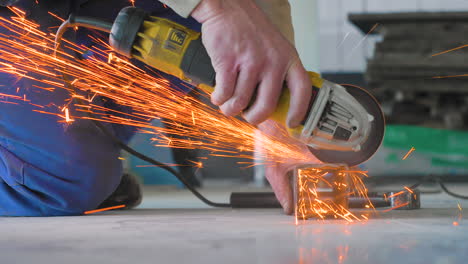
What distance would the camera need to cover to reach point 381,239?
0.95 m

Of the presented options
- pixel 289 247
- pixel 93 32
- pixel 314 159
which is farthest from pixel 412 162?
pixel 289 247

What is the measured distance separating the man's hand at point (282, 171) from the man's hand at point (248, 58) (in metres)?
0.40

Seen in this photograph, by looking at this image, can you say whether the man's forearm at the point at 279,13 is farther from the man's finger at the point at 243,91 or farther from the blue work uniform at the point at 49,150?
the man's finger at the point at 243,91

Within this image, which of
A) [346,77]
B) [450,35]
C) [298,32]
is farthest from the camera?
[346,77]

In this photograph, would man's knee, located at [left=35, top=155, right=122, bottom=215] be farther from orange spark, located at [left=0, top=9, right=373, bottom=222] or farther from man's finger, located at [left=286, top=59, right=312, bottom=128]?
man's finger, located at [left=286, top=59, right=312, bottom=128]

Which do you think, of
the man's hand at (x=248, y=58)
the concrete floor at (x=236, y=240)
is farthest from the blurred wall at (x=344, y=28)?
the man's hand at (x=248, y=58)

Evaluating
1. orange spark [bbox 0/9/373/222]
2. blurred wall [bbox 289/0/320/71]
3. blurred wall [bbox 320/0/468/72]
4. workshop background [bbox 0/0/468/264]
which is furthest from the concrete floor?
blurred wall [bbox 320/0/468/72]

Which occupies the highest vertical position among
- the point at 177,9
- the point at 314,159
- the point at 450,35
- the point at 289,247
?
the point at 450,35

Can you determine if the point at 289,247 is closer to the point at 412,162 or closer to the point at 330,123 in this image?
the point at 330,123

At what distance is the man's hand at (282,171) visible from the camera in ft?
4.80

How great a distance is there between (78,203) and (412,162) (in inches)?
150

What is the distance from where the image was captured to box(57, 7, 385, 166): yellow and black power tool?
3.74ft

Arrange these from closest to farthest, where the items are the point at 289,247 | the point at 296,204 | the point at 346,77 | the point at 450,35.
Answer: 1. the point at 289,247
2. the point at 296,204
3. the point at 450,35
4. the point at 346,77

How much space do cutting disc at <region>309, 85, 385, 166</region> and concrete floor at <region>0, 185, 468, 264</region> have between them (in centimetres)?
17
